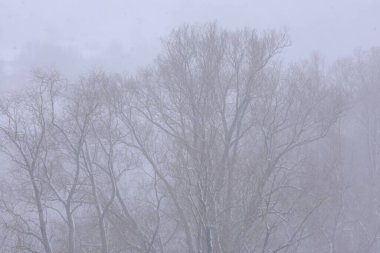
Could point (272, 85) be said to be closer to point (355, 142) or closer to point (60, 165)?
point (60, 165)

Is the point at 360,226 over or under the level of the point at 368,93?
under

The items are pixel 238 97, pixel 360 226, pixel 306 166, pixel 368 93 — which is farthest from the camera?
pixel 368 93

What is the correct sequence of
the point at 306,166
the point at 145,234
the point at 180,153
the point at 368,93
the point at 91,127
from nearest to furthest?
the point at 180,153 → the point at 91,127 → the point at 145,234 → the point at 306,166 → the point at 368,93

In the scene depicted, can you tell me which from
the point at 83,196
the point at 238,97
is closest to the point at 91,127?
the point at 83,196

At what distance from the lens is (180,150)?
11.3 meters

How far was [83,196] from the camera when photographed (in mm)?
12883

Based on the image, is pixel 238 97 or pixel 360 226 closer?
pixel 238 97

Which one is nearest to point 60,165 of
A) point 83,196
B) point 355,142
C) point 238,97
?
point 83,196

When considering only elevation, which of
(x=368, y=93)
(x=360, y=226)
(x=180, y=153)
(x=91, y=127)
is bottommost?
(x=360, y=226)

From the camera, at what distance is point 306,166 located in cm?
1598

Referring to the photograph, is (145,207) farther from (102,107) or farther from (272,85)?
(272,85)

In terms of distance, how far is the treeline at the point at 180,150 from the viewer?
11.5m

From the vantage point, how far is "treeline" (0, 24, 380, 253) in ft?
37.8

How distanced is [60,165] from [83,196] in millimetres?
975
